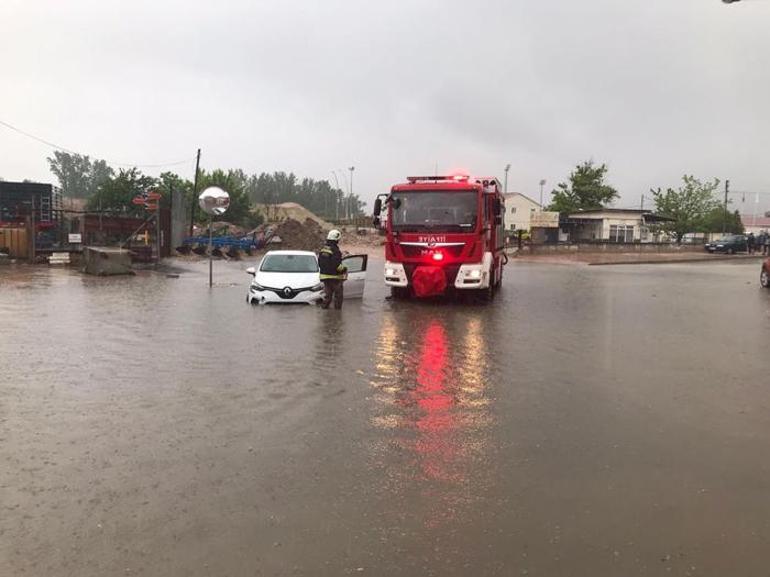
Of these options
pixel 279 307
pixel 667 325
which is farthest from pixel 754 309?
pixel 279 307

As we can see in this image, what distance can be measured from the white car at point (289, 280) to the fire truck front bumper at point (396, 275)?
885mm

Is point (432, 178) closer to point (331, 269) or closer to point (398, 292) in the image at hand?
point (398, 292)

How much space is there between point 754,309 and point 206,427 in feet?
47.8

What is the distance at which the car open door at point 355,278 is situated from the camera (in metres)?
16.1

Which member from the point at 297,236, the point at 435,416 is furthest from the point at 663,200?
the point at 435,416

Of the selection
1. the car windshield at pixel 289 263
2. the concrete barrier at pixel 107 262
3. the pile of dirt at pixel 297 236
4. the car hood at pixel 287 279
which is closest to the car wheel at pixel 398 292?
the car windshield at pixel 289 263

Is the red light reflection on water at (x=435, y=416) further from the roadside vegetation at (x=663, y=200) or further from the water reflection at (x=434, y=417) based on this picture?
the roadside vegetation at (x=663, y=200)

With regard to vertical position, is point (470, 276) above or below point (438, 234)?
below

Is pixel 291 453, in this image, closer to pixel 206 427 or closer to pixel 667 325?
pixel 206 427

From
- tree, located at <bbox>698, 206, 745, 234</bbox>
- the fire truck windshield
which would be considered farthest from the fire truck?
tree, located at <bbox>698, 206, 745, 234</bbox>

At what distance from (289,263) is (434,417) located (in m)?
10.1

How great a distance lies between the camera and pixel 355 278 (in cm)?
1619

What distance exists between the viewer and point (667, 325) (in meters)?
12.7

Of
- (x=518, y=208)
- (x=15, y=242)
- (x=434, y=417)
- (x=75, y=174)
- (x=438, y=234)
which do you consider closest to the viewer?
(x=434, y=417)
